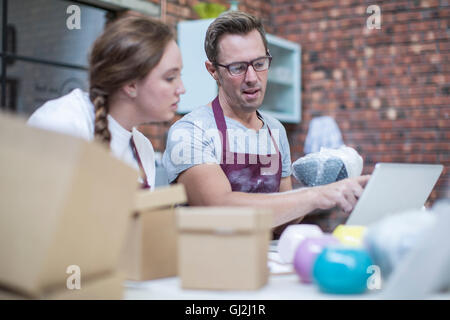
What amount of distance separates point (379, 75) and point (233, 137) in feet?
8.96

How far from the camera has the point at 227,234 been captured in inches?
33.4

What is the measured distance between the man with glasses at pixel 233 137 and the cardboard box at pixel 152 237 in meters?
0.62

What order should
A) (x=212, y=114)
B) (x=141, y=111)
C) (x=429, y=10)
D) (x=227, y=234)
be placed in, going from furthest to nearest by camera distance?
(x=429, y=10), (x=212, y=114), (x=141, y=111), (x=227, y=234)

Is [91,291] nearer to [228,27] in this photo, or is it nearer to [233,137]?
[233,137]

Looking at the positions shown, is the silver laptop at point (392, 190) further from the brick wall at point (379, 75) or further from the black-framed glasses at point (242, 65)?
the brick wall at point (379, 75)

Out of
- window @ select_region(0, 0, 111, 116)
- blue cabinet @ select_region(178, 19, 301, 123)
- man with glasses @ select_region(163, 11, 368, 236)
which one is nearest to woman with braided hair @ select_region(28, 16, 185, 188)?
man with glasses @ select_region(163, 11, 368, 236)

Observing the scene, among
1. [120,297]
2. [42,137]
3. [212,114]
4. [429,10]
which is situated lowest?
[120,297]

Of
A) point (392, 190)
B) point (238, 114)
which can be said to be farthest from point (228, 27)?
point (392, 190)

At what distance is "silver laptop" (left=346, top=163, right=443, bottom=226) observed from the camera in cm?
121

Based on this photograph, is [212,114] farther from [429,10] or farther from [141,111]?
[429,10]

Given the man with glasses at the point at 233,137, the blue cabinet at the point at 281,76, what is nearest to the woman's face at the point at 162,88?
the man with glasses at the point at 233,137

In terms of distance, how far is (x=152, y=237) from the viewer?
96 centimetres

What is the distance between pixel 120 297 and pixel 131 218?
0.15 metres
